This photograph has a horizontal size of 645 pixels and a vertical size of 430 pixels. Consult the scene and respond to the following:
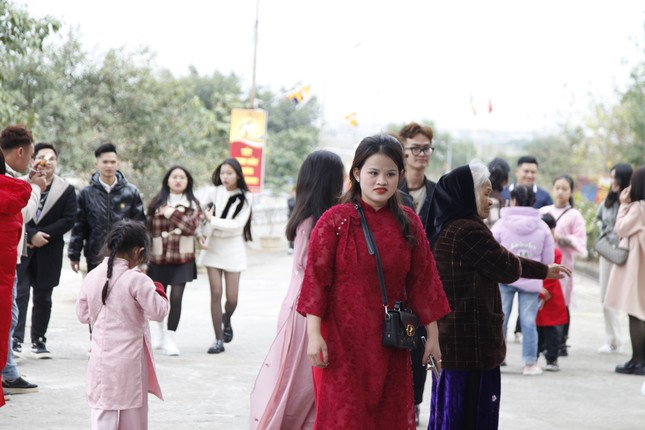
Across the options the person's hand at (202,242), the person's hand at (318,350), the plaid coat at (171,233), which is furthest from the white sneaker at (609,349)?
the person's hand at (318,350)

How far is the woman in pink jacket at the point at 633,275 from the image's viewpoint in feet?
32.4

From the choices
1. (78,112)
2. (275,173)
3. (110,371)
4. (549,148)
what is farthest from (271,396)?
(549,148)

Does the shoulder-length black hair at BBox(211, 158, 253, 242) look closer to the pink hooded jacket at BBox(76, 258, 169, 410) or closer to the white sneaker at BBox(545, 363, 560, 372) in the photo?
the white sneaker at BBox(545, 363, 560, 372)

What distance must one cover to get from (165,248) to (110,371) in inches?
180

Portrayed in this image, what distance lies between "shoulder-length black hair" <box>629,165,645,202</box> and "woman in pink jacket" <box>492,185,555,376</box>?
0.95 meters

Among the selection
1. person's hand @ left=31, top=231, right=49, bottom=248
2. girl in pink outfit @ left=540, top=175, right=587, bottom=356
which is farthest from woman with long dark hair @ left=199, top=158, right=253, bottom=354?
girl in pink outfit @ left=540, top=175, right=587, bottom=356

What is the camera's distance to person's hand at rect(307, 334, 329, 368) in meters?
4.47

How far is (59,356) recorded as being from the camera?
9.69 metres

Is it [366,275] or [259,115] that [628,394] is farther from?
[259,115]

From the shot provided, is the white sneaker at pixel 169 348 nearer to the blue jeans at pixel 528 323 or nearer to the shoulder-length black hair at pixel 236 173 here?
the shoulder-length black hair at pixel 236 173

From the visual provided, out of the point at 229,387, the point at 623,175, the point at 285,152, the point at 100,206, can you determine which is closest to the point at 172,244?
the point at 100,206

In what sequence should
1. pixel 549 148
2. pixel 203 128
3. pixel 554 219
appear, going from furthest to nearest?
1. pixel 549 148
2. pixel 203 128
3. pixel 554 219

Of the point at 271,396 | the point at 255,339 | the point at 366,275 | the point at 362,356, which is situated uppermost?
the point at 366,275

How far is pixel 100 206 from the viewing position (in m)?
9.57
